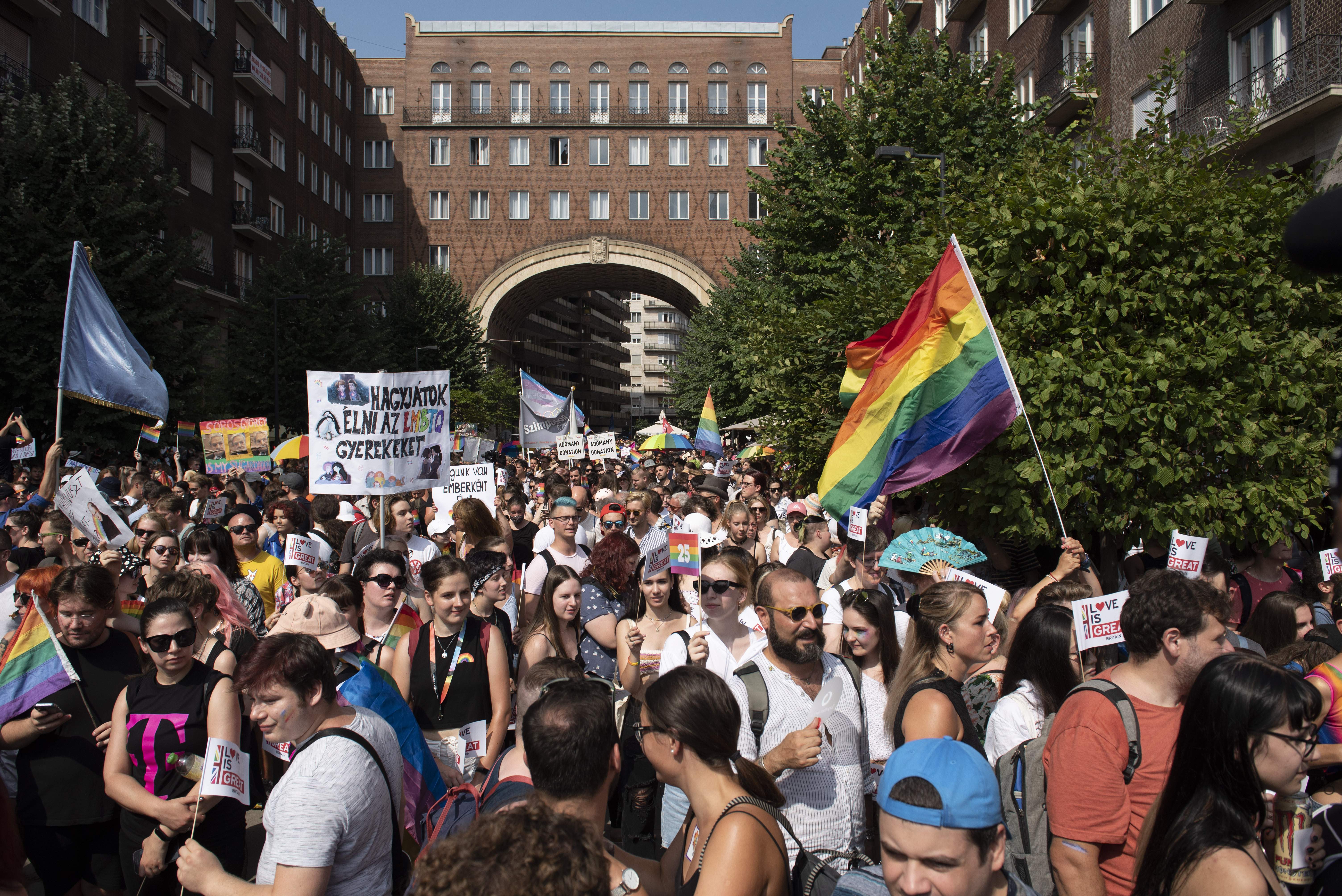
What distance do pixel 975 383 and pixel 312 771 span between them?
202 inches

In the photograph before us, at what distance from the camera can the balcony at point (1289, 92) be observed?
15641 millimetres

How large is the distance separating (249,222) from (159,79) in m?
7.59

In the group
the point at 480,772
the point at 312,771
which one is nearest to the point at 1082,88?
the point at 480,772

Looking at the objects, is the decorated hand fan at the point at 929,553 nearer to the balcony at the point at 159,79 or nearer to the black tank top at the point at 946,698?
the black tank top at the point at 946,698

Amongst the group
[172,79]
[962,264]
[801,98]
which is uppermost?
[172,79]

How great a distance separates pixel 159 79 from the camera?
32875 millimetres

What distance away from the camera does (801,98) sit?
21.3 meters

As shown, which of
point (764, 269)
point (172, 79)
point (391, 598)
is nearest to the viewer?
point (391, 598)

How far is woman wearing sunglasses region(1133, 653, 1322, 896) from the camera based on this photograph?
2479mm

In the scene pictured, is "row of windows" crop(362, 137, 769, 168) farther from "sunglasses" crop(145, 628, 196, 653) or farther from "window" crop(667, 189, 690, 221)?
"sunglasses" crop(145, 628, 196, 653)

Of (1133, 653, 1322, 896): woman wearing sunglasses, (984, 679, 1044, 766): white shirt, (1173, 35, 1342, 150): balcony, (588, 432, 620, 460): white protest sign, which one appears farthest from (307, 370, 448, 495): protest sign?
(1173, 35, 1342, 150): balcony

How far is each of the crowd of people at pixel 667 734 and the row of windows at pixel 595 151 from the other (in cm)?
5149

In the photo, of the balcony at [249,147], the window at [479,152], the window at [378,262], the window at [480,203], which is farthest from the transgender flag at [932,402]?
the window at [378,262]

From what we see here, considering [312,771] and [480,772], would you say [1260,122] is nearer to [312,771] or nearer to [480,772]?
[480,772]
